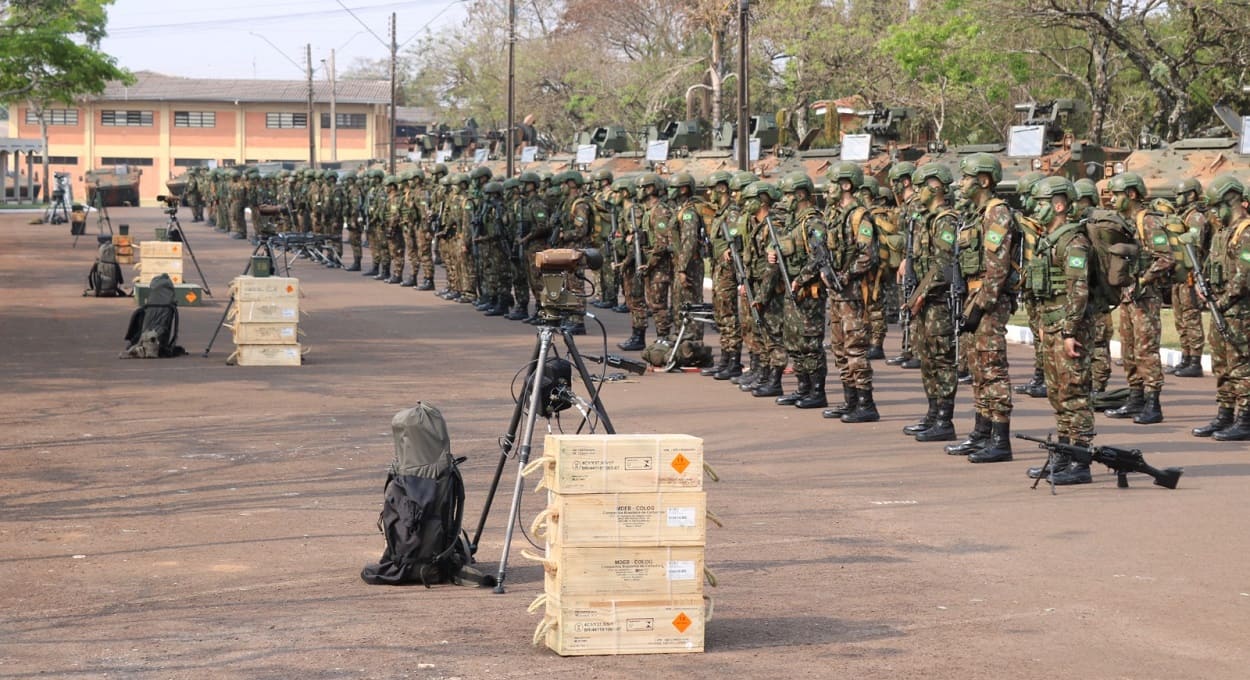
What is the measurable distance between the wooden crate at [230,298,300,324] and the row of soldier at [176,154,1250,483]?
13.0 ft

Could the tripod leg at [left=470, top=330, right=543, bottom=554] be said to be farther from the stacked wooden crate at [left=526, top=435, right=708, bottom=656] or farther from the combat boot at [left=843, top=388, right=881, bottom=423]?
the combat boot at [left=843, top=388, right=881, bottom=423]

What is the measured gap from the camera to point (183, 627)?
7.38 m

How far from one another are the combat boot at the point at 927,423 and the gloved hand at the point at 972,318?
3.62 feet

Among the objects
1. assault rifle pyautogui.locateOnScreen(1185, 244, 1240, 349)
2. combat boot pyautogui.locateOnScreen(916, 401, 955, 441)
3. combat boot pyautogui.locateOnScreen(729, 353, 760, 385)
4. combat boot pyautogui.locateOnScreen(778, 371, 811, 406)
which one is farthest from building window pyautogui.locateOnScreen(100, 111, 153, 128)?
combat boot pyautogui.locateOnScreen(916, 401, 955, 441)

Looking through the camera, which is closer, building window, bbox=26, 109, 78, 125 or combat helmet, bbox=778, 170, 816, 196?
combat helmet, bbox=778, 170, 816, 196

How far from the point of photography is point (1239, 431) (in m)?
13.3

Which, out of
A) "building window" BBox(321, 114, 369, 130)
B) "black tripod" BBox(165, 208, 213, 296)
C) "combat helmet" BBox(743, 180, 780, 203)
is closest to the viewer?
"combat helmet" BBox(743, 180, 780, 203)

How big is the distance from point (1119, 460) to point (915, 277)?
4504mm

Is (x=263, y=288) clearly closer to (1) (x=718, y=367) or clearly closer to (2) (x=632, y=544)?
(1) (x=718, y=367)

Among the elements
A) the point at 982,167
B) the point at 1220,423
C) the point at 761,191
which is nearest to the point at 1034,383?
the point at 1220,423

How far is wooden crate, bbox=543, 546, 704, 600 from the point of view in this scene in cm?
705

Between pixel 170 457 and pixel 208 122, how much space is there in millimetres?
83757

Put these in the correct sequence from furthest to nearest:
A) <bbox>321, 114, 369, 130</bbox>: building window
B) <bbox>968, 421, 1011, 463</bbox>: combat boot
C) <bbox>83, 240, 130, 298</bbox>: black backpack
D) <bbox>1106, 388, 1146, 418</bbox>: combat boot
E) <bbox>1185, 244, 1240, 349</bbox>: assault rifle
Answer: <bbox>321, 114, 369, 130</bbox>: building window
<bbox>83, 240, 130, 298</bbox>: black backpack
<bbox>1106, 388, 1146, 418</bbox>: combat boot
<bbox>1185, 244, 1240, 349</bbox>: assault rifle
<bbox>968, 421, 1011, 463</bbox>: combat boot

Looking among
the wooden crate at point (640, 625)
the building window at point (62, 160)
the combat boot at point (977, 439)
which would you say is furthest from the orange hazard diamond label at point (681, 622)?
the building window at point (62, 160)
